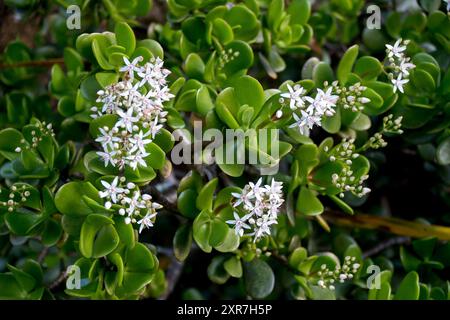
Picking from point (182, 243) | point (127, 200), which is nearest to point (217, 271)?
point (182, 243)

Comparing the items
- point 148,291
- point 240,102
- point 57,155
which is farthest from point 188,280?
point 240,102

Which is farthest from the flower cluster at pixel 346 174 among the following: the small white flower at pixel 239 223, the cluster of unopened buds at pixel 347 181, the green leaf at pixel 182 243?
the green leaf at pixel 182 243

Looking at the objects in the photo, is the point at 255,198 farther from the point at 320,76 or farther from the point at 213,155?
the point at 320,76

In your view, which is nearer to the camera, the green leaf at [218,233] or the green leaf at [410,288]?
the green leaf at [218,233]

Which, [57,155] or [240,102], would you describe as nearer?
[240,102]

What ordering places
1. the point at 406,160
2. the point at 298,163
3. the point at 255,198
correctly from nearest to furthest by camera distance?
the point at 255,198
the point at 298,163
the point at 406,160

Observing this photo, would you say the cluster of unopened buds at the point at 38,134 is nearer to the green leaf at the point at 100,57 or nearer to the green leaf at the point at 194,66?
the green leaf at the point at 100,57

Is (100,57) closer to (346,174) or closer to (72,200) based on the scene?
(72,200)
